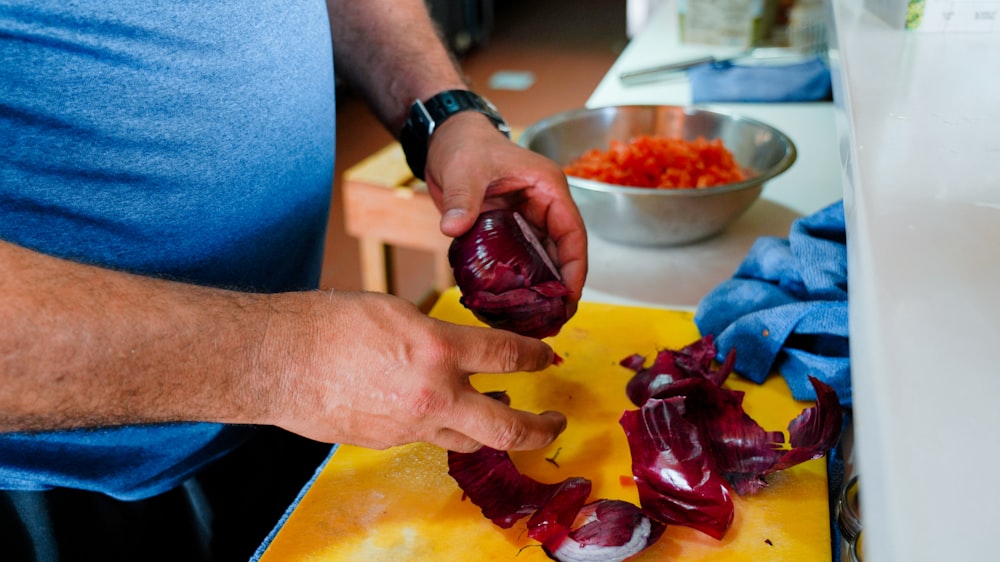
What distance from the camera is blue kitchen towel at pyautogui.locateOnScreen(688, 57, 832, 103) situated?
6.76ft

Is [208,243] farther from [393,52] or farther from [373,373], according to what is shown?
[393,52]

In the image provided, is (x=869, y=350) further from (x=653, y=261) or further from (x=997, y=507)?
(x=653, y=261)

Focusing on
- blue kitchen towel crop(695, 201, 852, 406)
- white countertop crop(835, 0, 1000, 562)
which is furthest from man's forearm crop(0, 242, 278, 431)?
→ blue kitchen towel crop(695, 201, 852, 406)

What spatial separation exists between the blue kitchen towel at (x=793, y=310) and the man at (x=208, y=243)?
0.76ft

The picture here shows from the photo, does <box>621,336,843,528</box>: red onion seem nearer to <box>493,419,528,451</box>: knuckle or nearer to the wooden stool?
<box>493,419,528,451</box>: knuckle

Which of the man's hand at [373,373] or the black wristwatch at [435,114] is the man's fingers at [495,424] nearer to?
the man's hand at [373,373]

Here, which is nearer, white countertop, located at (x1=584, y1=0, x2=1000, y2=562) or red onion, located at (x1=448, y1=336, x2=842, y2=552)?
white countertop, located at (x1=584, y1=0, x2=1000, y2=562)

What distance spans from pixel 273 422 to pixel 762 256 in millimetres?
761

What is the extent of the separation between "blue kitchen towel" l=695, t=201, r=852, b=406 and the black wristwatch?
0.43 meters

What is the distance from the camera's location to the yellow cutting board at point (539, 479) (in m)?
0.84

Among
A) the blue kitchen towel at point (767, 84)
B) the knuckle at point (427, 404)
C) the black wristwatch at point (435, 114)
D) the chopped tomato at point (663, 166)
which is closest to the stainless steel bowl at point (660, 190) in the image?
the chopped tomato at point (663, 166)

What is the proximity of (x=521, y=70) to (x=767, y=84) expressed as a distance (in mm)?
4165

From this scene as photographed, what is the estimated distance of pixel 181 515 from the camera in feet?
3.89

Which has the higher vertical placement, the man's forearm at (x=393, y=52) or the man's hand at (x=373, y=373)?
the man's forearm at (x=393, y=52)
